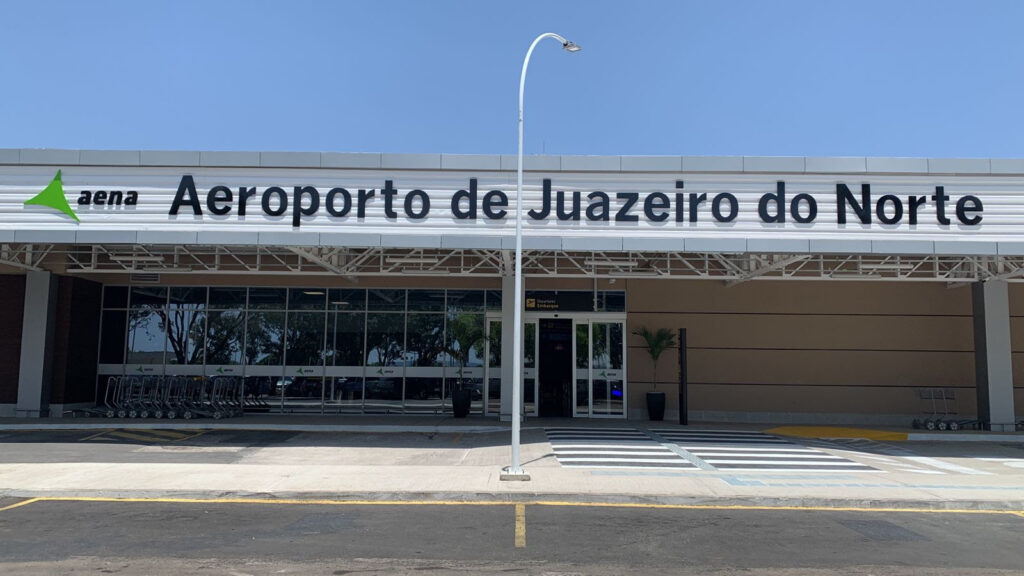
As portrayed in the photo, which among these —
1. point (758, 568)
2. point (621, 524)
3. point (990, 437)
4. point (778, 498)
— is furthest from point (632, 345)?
point (758, 568)

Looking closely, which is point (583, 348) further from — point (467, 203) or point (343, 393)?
point (467, 203)

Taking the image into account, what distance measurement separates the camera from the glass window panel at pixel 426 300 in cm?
2219

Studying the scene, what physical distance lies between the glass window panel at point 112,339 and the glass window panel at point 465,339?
9.82 meters

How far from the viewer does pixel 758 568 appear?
702cm

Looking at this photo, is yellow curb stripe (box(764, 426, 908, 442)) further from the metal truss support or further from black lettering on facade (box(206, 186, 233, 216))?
black lettering on facade (box(206, 186, 233, 216))

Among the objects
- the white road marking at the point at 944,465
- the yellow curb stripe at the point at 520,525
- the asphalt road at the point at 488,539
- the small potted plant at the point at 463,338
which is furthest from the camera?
the small potted plant at the point at 463,338

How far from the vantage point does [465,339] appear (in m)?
21.4

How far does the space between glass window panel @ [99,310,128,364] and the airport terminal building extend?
0.08 meters

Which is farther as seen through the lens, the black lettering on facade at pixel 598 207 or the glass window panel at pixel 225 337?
the glass window panel at pixel 225 337

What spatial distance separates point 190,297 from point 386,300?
19.3 ft

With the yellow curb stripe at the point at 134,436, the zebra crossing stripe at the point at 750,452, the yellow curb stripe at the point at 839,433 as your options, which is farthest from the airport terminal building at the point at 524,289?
the yellow curb stripe at the point at 134,436

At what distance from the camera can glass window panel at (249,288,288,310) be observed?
2230 cm

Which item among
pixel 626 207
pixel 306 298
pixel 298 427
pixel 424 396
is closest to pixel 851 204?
pixel 626 207

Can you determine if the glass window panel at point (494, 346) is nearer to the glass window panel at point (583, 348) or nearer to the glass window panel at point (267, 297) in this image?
the glass window panel at point (583, 348)
